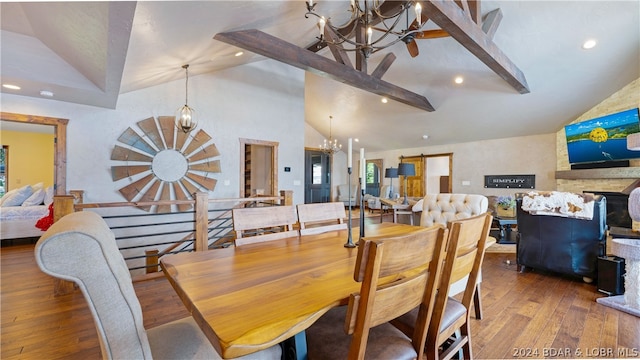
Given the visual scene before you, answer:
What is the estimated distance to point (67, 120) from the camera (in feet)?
12.2

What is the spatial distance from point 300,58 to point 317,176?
627 centimetres

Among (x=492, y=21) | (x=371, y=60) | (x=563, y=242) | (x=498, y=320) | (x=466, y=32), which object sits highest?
(x=371, y=60)

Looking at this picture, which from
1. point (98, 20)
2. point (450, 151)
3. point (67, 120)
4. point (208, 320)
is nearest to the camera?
point (208, 320)

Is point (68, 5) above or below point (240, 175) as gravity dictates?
above

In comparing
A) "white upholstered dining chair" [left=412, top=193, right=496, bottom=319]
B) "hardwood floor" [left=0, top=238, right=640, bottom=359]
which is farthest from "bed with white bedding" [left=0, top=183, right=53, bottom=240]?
"white upholstered dining chair" [left=412, top=193, right=496, bottom=319]

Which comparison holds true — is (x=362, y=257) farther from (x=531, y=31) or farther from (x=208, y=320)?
(x=531, y=31)

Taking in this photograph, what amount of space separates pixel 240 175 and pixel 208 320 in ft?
15.2

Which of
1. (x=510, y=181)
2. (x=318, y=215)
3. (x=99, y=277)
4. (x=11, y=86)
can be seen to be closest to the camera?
Answer: (x=99, y=277)

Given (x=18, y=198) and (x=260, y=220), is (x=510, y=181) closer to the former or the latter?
(x=260, y=220)

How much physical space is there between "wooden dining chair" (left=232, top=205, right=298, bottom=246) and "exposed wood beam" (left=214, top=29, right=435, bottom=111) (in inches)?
86.6

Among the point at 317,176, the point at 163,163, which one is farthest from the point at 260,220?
the point at 317,176

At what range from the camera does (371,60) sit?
206 inches

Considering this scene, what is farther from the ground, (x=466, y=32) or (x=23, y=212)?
(x=466, y=32)

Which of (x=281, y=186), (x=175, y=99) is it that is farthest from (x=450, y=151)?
(x=175, y=99)
